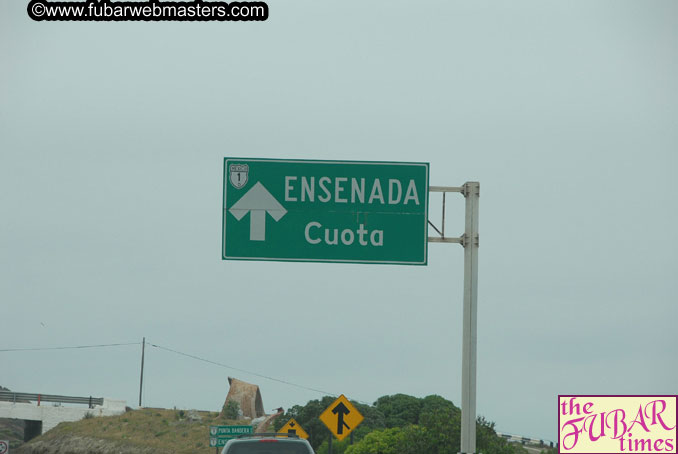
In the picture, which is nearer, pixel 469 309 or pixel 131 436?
pixel 469 309

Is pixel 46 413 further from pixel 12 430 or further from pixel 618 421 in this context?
pixel 618 421

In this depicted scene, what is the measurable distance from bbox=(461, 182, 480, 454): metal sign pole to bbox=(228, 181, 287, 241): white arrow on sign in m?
3.49

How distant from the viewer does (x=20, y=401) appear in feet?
276

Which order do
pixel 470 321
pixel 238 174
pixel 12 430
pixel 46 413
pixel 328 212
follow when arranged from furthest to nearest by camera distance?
pixel 12 430, pixel 46 413, pixel 238 174, pixel 328 212, pixel 470 321

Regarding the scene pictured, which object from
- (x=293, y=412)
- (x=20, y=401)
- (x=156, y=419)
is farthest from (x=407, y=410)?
(x=20, y=401)

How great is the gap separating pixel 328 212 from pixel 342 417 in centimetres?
1206

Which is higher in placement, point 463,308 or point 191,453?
point 463,308

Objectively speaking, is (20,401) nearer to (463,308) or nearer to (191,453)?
(191,453)

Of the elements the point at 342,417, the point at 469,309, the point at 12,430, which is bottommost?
the point at 12,430

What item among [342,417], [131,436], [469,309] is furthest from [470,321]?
[131,436]

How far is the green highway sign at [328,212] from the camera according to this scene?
18438mm

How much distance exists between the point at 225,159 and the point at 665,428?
10.1m

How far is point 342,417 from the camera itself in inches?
1146

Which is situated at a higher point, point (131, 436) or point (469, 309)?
point (469, 309)
